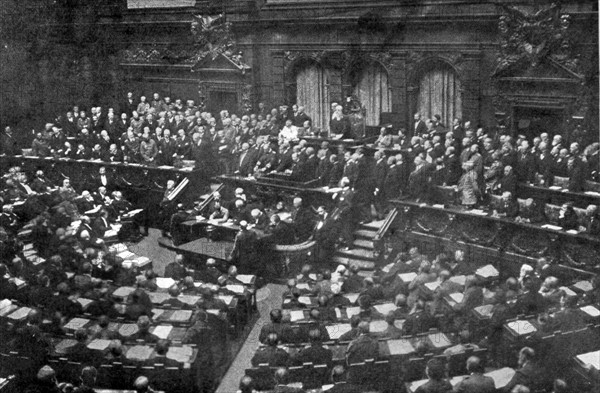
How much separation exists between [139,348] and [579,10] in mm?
7916

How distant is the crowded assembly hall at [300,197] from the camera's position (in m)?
9.73

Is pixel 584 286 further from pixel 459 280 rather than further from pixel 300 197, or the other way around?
pixel 300 197

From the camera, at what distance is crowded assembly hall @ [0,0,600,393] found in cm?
973

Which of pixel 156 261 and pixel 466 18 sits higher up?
pixel 466 18

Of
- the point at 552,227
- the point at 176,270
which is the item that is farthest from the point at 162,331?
the point at 552,227

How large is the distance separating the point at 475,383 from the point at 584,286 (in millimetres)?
2945

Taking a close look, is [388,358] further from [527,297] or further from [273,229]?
[273,229]

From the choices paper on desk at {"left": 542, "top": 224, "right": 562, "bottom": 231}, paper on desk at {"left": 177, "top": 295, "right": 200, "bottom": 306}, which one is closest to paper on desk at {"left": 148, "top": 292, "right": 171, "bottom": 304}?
paper on desk at {"left": 177, "top": 295, "right": 200, "bottom": 306}

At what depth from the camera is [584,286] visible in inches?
407

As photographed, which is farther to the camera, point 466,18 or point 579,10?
point 466,18

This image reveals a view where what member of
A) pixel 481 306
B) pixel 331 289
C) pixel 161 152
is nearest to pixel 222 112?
pixel 161 152

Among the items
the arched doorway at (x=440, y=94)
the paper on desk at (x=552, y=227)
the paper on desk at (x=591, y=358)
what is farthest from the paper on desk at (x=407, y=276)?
the arched doorway at (x=440, y=94)

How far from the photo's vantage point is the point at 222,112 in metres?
14.8

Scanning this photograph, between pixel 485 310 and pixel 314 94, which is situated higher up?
pixel 314 94
